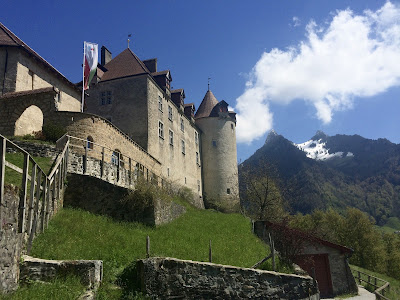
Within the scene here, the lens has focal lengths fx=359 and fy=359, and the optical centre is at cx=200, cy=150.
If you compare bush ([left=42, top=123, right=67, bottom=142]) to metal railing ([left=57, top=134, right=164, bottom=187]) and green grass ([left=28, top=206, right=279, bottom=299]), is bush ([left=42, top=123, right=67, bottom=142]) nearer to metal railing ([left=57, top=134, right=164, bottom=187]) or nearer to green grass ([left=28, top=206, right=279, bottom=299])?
metal railing ([left=57, top=134, right=164, bottom=187])

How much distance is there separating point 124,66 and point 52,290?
30.5 meters

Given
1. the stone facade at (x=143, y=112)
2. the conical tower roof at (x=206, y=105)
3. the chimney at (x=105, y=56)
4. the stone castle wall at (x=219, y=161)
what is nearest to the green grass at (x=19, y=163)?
the stone facade at (x=143, y=112)

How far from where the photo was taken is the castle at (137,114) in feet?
67.6

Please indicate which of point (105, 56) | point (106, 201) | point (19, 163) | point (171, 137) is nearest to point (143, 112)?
point (171, 137)

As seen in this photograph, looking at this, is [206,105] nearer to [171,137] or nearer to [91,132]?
[171,137]

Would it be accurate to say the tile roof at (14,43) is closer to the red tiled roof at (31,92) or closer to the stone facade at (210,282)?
the red tiled roof at (31,92)

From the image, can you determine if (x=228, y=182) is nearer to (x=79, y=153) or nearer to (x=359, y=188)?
(x=79, y=153)

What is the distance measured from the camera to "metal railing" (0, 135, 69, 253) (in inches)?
287

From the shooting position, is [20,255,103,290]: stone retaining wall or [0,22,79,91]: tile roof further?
[0,22,79,91]: tile roof

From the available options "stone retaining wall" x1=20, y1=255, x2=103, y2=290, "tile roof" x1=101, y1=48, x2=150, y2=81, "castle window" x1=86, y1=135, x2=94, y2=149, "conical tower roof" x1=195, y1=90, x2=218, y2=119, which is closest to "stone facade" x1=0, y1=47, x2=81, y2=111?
"castle window" x1=86, y1=135, x2=94, y2=149

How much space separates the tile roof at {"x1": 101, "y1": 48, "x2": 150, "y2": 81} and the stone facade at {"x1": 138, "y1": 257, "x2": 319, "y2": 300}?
25.8 metres

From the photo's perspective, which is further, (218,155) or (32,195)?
(218,155)

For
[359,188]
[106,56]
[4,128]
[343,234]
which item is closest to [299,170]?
[359,188]

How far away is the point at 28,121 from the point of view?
76.5 feet
